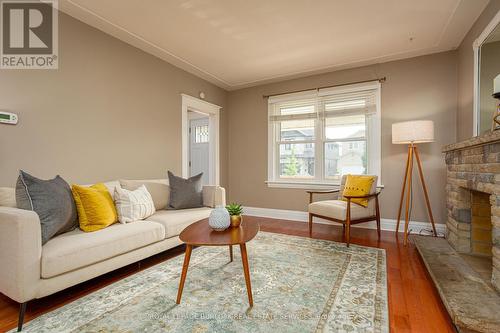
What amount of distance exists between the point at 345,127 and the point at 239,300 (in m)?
3.26

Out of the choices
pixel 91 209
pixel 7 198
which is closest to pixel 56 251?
pixel 91 209

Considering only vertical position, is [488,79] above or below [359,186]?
above

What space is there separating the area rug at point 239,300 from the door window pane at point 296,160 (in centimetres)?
204

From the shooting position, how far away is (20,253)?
144 cm

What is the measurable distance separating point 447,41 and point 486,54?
0.82 meters

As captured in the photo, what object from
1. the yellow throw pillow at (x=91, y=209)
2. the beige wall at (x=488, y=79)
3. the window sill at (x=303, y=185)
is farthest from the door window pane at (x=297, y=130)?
the yellow throw pillow at (x=91, y=209)

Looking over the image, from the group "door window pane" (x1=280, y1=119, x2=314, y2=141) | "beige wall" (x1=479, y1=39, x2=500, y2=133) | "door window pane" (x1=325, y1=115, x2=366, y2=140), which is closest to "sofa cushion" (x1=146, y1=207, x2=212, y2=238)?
"door window pane" (x1=280, y1=119, x2=314, y2=141)

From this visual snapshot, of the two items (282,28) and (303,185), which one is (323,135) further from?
(282,28)

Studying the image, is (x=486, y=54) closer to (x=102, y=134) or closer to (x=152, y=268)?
(x=152, y=268)

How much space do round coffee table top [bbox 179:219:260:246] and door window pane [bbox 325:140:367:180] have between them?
97.3 inches

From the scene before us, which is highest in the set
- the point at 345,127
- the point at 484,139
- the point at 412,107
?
the point at 412,107

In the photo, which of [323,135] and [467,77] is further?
[323,135]

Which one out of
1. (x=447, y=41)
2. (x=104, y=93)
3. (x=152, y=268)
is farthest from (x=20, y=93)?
(x=447, y=41)

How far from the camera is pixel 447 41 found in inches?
121
